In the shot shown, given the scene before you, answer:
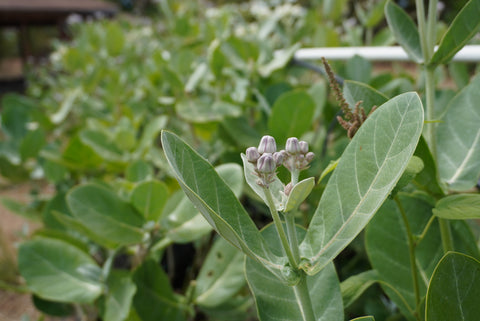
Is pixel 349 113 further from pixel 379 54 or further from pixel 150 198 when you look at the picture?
pixel 379 54

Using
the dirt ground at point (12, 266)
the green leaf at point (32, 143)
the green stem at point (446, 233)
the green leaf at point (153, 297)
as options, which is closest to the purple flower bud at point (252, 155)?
the green stem at point (446, 233)

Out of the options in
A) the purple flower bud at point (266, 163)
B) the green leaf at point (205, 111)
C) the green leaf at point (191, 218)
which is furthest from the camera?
the green leaf at point (205, 111)

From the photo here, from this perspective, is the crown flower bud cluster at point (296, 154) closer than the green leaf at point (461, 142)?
Yes

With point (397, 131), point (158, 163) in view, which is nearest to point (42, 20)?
point (158, 163)

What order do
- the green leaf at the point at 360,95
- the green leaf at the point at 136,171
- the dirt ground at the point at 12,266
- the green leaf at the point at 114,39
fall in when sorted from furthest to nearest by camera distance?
the green leaf at the point at 114,39
the dirt ground at the point at 12,266
the green leaf at the point at 136,171
the green leaf at the point at 360,95

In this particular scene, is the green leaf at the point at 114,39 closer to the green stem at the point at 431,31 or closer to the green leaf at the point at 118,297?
the green leaf at the point at 118,297

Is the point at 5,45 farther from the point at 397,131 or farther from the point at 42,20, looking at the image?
the point at 397,131
